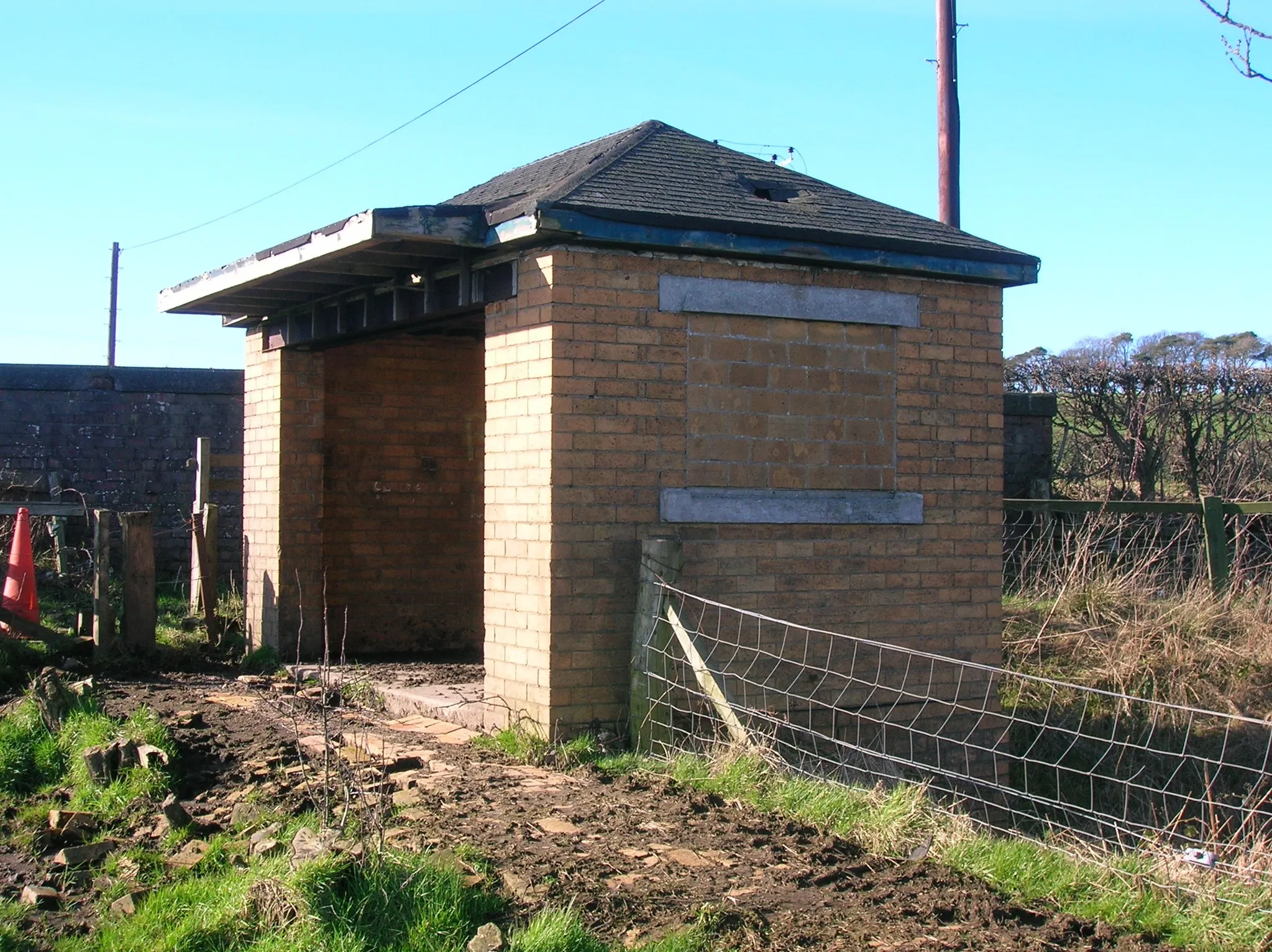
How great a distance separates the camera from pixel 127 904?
16.7ft

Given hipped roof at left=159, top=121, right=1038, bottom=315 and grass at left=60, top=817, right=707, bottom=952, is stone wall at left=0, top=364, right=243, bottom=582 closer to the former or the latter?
hipped roof at left=159, top=121, right=1038, bottom=315

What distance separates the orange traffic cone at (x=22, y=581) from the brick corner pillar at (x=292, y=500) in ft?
6.85

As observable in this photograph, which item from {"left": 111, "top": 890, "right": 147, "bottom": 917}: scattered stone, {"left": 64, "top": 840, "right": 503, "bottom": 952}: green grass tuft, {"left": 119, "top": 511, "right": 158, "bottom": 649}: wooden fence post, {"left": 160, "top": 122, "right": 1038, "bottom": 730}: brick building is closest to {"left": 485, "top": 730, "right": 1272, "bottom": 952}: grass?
{"left": 64, "top": 840, "right": 503, "bottom": 952}: green grass tuft

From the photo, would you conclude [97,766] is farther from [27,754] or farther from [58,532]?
[58,532]

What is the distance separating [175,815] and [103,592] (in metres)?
4.72

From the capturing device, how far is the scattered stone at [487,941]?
421 cm

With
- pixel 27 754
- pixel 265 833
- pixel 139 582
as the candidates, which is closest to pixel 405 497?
pixel 139 582

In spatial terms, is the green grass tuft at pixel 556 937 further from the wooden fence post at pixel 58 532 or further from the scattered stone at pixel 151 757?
the wooden fence post at pixel 58 532

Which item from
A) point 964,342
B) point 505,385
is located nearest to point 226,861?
point 505,385

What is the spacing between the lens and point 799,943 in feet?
13.9

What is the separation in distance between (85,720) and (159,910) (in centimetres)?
317

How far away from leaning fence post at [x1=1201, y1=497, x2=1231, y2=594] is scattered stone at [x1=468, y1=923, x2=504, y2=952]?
1054cm

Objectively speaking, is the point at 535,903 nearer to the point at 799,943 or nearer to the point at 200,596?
the point at 799,943

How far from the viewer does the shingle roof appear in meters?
7.48
